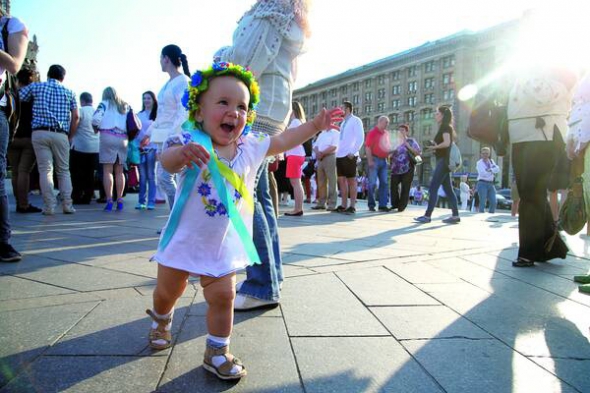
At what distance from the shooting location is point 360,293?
2.54 meters

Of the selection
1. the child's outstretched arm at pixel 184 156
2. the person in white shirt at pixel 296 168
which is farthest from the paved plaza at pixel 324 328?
the person in white shirt at pixel 296 168

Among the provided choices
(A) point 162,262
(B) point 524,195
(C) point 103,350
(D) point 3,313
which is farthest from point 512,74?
(D) point 3,313

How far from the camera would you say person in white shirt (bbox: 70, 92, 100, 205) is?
315 inches

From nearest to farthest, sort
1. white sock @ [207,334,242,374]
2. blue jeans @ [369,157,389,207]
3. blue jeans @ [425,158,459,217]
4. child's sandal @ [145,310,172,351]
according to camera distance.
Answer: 1. white sock @ [207,334,242,374]
2. child's sandal @ [145,310,172,351]
3. blue jeans @ [425,158,459,217]
4. blue jeans @ [369,157,389,207]

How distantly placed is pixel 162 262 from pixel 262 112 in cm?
126

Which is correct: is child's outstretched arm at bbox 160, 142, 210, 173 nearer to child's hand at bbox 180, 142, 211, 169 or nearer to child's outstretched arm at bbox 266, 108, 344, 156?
child's hand at bbox 180, 142, 211, 169

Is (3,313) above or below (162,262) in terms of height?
below

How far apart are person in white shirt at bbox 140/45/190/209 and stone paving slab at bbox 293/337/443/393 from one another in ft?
9.46

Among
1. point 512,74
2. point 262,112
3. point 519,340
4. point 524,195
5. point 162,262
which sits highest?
point 512,74

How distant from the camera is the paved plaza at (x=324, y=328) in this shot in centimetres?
150

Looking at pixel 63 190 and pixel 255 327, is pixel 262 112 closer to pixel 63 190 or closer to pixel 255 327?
pixel 255 327

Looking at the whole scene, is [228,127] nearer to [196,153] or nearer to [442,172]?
[196,153]

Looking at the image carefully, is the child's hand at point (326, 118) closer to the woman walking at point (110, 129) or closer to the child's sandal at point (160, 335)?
the child's sandal at point (160, 335)

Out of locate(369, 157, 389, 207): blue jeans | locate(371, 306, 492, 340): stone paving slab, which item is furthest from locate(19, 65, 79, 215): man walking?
locate(369, 157, 389, 207): blue jeans
